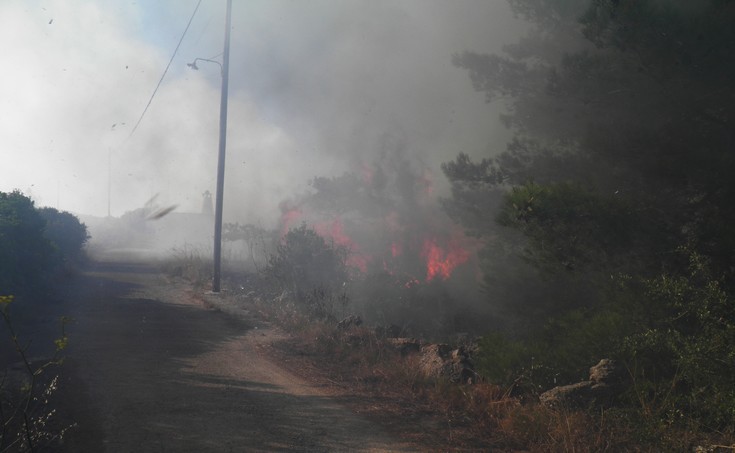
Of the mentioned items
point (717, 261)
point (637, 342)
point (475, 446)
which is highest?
point (717, 261)

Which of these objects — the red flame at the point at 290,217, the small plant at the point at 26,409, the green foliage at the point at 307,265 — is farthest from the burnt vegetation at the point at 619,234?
the red flame at the point at 290,217

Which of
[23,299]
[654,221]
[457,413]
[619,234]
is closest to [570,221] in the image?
[619,234]

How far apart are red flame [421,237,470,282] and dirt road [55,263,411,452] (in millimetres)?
8655

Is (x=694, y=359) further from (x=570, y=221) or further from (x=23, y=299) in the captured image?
(x=23, y=299)

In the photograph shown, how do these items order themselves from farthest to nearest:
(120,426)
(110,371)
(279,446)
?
(110,371) < (120,426) < (279,446)

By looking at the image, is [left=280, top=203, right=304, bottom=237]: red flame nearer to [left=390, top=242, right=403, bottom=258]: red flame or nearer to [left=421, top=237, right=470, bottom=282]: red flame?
[left=390, top=242, right=403, bottom=258]: red flame

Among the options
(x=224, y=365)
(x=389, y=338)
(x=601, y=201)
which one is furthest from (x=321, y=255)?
(x=601, y=201)

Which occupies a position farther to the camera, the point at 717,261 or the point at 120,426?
the point at 717,261

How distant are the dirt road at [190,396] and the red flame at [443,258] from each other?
8.65 m

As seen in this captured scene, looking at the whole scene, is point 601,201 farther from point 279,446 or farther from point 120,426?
point 120,426

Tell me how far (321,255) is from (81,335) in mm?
8002

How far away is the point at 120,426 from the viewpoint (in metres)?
5.22

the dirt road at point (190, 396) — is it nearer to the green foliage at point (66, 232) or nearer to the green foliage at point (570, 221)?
the green foliage at point (570, 221)

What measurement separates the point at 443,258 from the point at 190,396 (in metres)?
13.7
